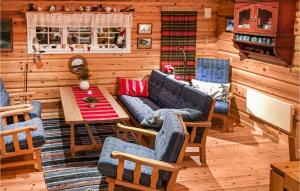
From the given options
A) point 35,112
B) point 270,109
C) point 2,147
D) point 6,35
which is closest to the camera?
point 2,147

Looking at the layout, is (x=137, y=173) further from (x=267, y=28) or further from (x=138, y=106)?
(x=267, y=28)

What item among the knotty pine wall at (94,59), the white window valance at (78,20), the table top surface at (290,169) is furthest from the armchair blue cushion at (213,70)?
the table top surface at (290,169)

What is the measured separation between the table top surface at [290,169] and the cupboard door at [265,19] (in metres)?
2.62

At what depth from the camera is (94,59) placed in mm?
6441

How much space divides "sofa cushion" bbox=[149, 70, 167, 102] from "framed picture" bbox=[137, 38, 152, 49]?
499mm

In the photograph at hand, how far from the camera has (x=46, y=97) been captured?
250 inches

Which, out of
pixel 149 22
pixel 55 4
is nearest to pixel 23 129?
pixel 55 4

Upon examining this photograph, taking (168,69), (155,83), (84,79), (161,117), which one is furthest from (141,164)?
(168,69)

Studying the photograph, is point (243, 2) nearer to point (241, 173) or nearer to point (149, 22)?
point (149, 22)

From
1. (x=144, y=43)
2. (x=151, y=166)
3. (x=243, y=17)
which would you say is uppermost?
(x=243, y=17)

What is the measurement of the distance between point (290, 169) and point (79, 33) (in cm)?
468

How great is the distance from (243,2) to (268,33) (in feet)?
2.74

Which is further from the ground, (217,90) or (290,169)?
(217,90)

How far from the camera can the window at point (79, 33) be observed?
6098mm
